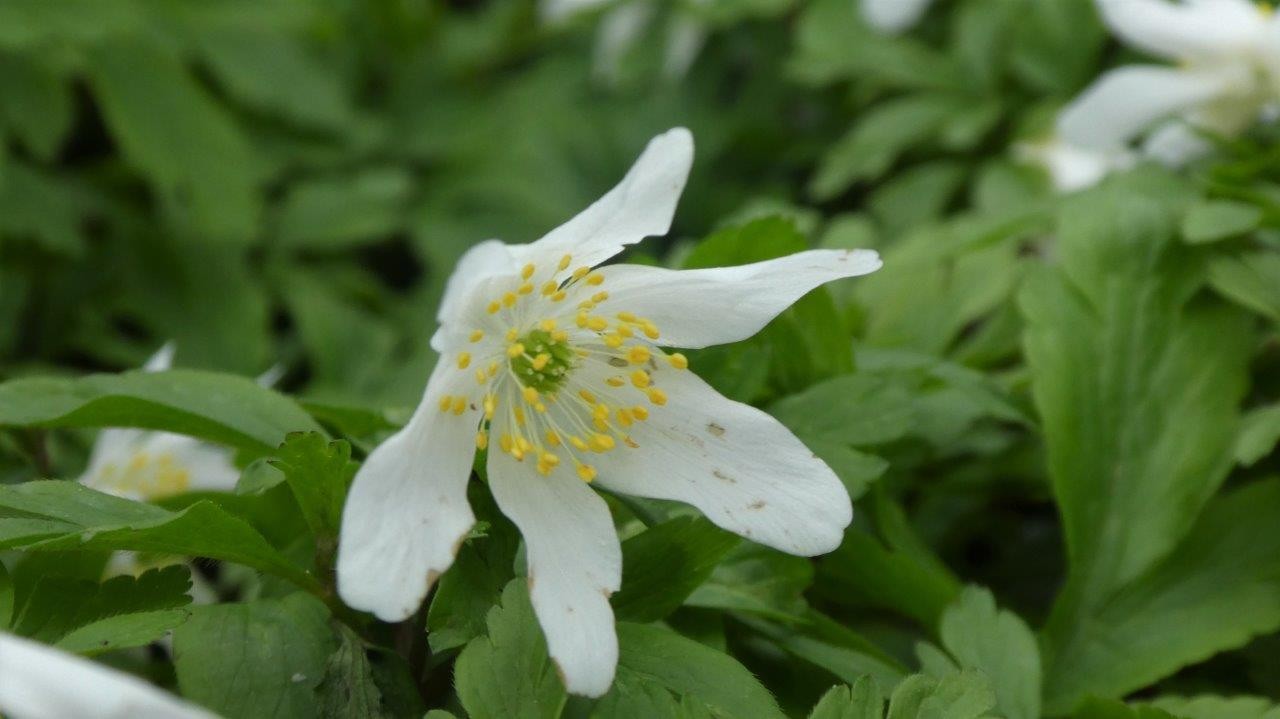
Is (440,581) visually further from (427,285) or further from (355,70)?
(355,70)

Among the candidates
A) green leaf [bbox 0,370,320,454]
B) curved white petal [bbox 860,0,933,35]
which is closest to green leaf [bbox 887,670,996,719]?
green leaf [bbox 0,370,320,454]

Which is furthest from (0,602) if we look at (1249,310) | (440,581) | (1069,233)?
(1249,310)

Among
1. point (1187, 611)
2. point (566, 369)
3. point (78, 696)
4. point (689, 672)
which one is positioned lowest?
point (1187, 611)

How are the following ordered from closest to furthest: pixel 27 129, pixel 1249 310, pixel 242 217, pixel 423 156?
pixel 1249 310 < pixel 27 129 < pixel 242 217 < pixel 423 156

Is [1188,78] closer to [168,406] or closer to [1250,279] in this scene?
[1250,279]

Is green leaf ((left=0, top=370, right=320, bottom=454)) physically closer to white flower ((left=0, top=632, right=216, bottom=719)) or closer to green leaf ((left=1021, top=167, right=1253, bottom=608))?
white flower ((left=0, top=632, right=216, bottom=719))

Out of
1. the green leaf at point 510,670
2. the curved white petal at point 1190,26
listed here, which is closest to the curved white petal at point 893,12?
the curved white petal at point 1190,26

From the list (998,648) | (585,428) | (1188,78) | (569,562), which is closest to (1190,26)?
(1188,78)
